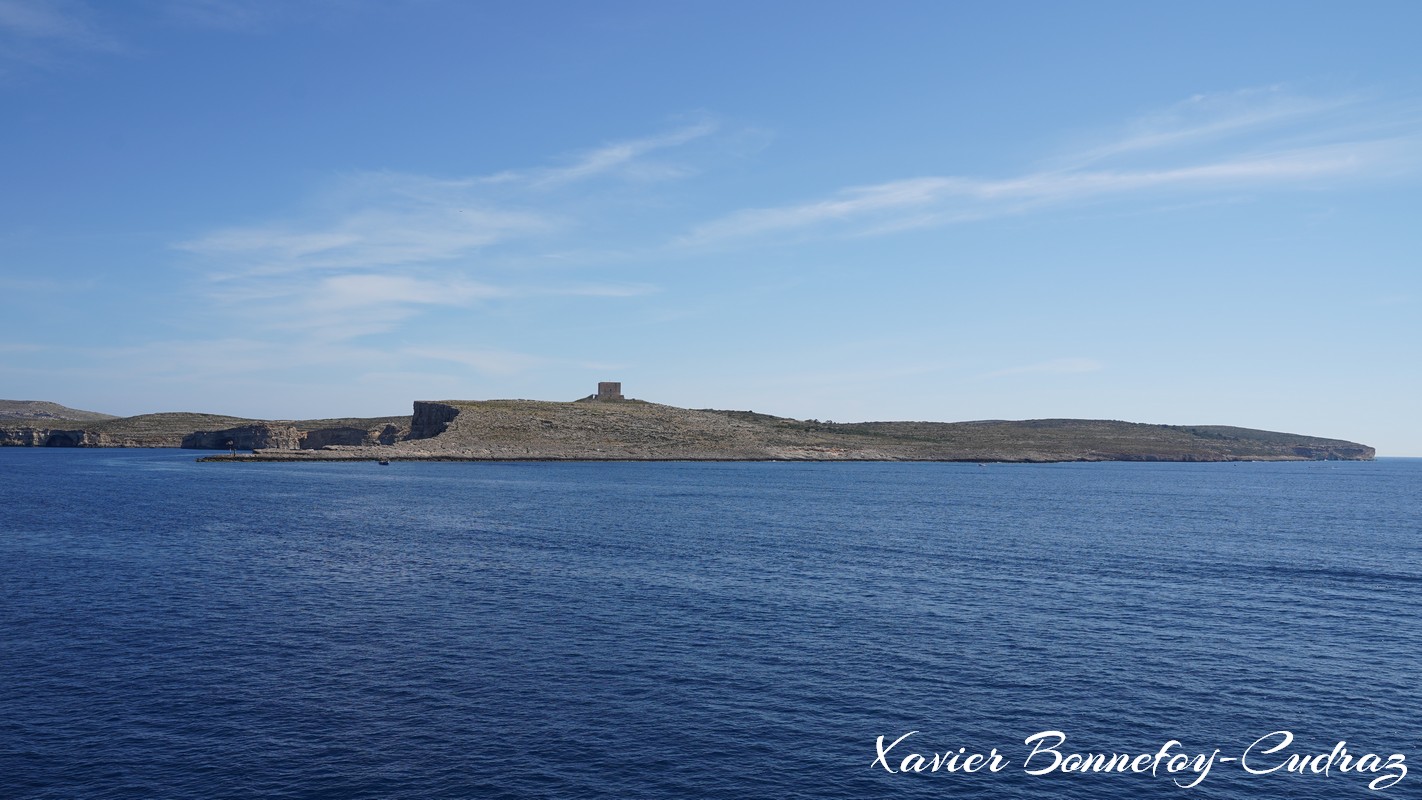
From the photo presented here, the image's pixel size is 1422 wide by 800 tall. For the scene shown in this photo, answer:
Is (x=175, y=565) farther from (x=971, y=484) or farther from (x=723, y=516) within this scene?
(x=971, y=484)

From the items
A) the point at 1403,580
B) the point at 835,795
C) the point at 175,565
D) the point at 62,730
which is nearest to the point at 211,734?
the point at 62,730

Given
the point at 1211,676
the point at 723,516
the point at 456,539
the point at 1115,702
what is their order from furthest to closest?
the point at 723,516 < the point at 456,539 < the point at 1211,676 < the point at 1115,702

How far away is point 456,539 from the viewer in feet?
219

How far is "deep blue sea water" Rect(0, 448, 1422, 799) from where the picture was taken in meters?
24.0

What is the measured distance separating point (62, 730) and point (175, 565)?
96.9 ft

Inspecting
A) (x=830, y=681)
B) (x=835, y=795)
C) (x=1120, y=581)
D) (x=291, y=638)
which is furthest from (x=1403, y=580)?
(x=291, y=638)

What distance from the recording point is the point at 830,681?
103ft

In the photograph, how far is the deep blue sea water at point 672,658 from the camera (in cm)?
2395

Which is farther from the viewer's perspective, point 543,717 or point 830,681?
point 830,681

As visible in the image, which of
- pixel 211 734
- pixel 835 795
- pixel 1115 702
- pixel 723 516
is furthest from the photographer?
pixel 723 516

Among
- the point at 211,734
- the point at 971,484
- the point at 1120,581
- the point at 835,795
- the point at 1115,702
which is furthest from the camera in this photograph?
the point at 971,484

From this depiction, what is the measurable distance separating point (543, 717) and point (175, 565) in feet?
119

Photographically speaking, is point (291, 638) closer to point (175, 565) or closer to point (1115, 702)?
point (175, 565)

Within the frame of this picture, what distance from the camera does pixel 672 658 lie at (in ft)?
111
